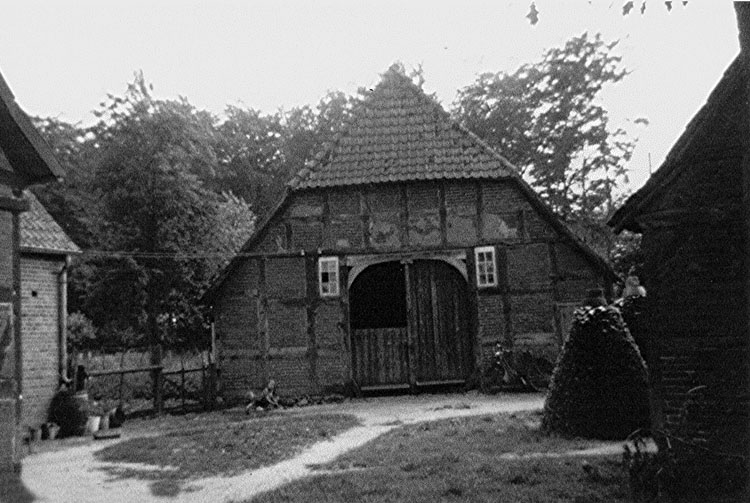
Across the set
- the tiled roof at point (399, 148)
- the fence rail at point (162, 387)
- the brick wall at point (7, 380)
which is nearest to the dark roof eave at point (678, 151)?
the brick wall at point (7, 380)

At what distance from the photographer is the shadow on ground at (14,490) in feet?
28.3

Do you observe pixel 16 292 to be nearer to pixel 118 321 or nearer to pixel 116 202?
pixel 116 202

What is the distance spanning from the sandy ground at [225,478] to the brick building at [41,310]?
2.35 m

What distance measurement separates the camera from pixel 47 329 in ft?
51.8

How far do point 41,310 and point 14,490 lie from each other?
7.25 meters

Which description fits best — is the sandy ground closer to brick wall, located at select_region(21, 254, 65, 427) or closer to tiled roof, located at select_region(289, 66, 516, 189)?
brick wall, located at select_region(21, 254, 65, 427)

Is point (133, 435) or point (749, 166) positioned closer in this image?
point (749, 166)

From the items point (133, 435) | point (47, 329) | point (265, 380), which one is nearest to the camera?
point (133, 435)

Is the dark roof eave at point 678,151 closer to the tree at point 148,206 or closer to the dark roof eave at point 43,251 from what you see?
the dark roof eave at point 43,251

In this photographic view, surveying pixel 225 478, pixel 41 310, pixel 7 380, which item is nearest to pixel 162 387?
pixel 41 310

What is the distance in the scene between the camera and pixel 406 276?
1950 cm

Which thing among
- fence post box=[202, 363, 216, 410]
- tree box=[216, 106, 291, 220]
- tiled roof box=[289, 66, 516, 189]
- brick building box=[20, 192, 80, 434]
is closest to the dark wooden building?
tiled roof box=[289, 66, 516, 189]

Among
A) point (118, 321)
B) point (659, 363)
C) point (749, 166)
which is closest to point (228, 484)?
point (659, 363)

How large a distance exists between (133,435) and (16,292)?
5412 millimetres
